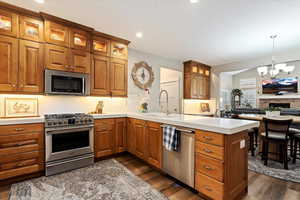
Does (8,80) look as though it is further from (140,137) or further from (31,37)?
(140,137)

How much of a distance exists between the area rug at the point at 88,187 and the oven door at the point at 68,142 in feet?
1.07

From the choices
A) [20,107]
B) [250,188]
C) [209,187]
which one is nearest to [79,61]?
[20,107]

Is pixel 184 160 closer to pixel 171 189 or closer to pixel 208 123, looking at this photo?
pixel 171 189

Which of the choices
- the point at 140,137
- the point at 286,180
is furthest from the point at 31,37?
the point at 286,180

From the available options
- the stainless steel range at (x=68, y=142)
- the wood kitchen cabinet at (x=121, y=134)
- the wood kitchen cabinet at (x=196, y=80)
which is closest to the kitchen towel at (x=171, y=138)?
the wood kitchen cabinet at (x=121, y=134)

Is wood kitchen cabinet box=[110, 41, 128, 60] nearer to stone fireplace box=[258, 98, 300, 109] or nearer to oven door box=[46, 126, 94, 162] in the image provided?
oven door box=[46, 126, 94, 162]

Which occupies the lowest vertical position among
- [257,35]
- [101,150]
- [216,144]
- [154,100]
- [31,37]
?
[101,150]

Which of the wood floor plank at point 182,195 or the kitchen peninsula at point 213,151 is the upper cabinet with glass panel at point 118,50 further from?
the wood floor plank at point 182,195

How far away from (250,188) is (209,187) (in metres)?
0.86

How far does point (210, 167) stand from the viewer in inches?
69.4

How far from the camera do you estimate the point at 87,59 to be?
3.04 metres

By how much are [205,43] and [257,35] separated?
1071 mm

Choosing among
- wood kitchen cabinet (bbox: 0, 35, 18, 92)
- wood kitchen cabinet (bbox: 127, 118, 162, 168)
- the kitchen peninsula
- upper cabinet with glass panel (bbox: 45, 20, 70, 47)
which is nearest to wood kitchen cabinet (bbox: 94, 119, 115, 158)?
wood kitchen cabinet (bbox: 127, 118, 162, 168)

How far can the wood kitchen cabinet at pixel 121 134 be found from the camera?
10.6 feet
